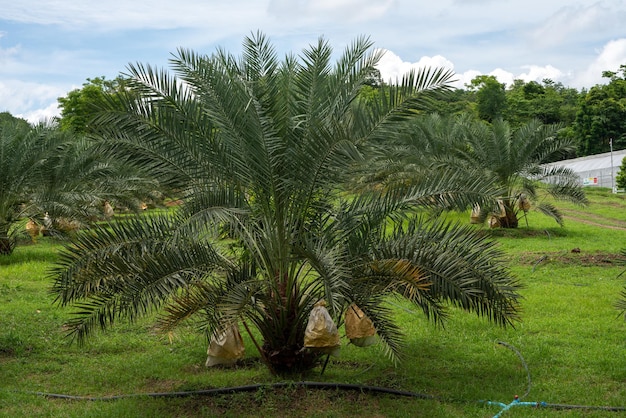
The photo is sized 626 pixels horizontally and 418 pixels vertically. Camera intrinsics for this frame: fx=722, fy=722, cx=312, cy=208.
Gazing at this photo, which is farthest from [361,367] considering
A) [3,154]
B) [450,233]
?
[3,154]

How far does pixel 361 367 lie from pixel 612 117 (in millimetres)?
42604

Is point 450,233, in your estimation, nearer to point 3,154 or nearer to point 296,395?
point 296,395

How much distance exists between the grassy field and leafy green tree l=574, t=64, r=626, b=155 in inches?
1435

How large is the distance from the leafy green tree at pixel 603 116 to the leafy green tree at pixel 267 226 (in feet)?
135

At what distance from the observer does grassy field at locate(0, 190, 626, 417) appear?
20.3 ft

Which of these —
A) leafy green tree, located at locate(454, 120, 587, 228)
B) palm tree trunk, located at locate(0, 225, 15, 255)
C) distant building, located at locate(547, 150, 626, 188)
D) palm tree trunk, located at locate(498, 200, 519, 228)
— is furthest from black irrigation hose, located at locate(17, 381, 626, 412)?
distant building, located at locate(547, 150, 626, 188)

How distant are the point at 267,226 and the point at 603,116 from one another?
42892 millimetres

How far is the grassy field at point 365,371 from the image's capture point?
6199 mm

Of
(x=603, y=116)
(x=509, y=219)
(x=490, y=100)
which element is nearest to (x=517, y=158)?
(x=509, y=219)

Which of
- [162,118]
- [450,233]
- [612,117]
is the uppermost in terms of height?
[612,117]

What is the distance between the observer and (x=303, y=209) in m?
6.71

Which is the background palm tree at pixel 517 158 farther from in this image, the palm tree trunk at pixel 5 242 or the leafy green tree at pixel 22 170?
the palm tree trunk at pixel 5 242

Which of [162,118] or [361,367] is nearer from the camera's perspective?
[162,118]

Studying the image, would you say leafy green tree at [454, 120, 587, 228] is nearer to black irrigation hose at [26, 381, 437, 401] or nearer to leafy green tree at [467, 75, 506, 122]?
black irrigation hose at [26, 381, 437, 401]
